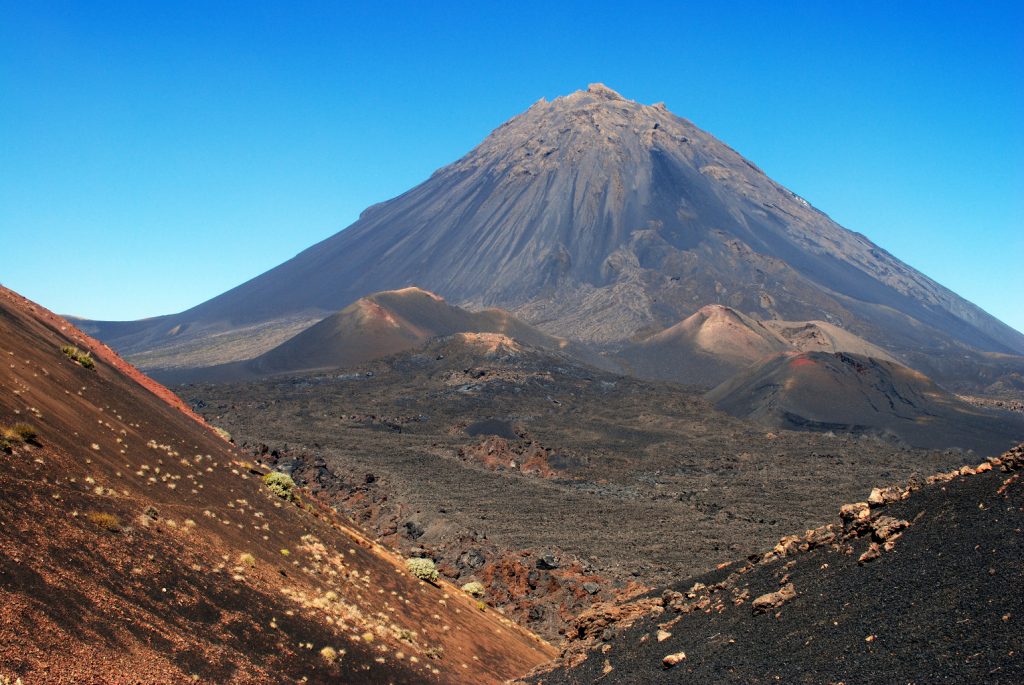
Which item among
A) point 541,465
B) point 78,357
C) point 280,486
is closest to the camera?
point 280,486

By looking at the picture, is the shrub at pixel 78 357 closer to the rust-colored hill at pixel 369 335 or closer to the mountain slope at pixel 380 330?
the rust-colored hill at pixel 369 335

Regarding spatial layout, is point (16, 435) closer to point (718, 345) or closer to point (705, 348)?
point (705, 348)

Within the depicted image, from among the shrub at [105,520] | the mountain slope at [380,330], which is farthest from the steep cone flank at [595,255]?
the shrub at [105,520]

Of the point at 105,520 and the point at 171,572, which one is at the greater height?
the point at 105,520

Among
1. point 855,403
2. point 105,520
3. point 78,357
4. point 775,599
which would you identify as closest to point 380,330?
point 855,403

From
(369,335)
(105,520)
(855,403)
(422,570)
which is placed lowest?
(422,570)

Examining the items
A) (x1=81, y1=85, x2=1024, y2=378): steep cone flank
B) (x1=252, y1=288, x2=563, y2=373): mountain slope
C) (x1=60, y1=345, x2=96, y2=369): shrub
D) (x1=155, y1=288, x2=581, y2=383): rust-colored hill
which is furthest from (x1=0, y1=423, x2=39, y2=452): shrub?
(x1=81, y1=85, x2=1024, y2=378): steep cone flank

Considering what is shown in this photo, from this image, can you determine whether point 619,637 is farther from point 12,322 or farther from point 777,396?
point 777,396

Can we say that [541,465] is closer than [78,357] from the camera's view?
No

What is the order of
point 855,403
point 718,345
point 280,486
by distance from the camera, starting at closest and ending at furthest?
1. point 280,486
2. point 855,403
3. point 718,345
